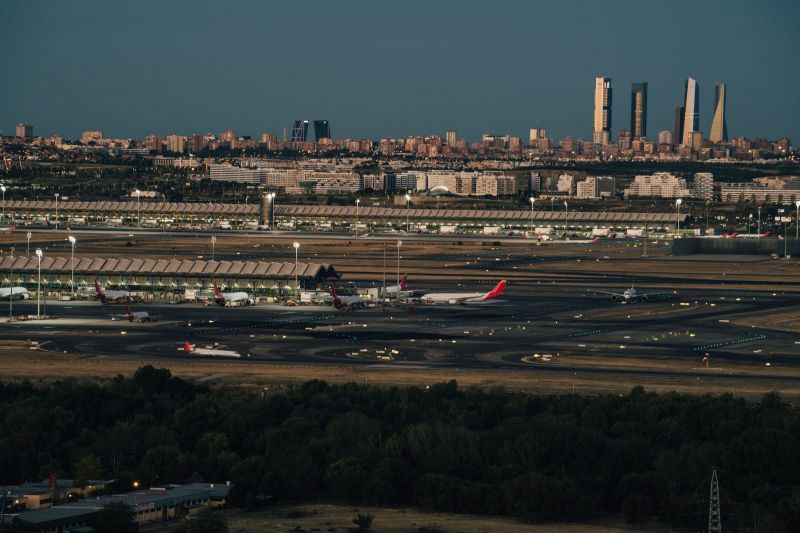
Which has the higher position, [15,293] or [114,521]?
[15,293]

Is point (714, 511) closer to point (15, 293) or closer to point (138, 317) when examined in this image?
point (138, 317)

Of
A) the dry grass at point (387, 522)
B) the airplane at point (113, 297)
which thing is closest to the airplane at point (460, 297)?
the airplane at point (113, 297)

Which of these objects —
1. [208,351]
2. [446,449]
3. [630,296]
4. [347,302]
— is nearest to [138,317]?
[347,302]

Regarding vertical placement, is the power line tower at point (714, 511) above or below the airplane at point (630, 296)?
below

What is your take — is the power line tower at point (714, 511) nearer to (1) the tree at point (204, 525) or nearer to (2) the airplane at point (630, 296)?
(1) the tree at point (204, 525)

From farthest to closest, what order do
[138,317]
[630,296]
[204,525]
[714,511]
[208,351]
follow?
1. [630,296]
2. [138,317]
3. [208,351]
4. [204,525]
5. [714,511]

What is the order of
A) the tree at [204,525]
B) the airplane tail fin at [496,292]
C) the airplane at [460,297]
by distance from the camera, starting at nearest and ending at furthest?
the tree at [204,525] → the airplane at [460,297] → the airplane tail fin at [496,292]
